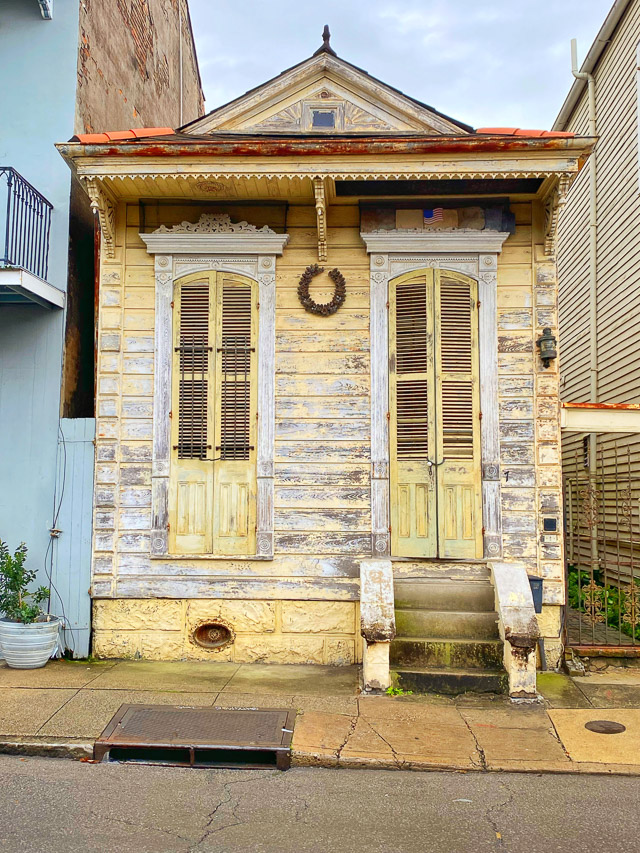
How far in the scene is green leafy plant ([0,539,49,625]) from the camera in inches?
292

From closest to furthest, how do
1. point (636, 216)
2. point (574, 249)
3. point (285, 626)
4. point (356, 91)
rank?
1. point (285, 626)
2. point (356, 91)
3. point (636, 216)
4. point (574, 249)

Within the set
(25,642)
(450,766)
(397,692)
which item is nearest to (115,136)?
(25,642)

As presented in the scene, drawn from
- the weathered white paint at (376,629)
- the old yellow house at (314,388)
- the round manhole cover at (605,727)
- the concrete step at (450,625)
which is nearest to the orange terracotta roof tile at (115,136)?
the old yellow house at (314,388)

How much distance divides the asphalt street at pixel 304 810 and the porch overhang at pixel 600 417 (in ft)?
12.2

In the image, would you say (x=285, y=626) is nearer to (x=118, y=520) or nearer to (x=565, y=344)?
(x=118, y=520)

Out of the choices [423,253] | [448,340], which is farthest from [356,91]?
[448,340]

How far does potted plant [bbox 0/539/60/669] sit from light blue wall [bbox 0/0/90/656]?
34 centimetres

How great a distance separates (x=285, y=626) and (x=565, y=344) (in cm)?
914

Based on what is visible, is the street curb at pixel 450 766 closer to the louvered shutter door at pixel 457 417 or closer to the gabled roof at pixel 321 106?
the louvered shutter door at pixel 457 417

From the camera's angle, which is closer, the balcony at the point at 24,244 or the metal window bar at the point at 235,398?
the balcony at the point at 24,244

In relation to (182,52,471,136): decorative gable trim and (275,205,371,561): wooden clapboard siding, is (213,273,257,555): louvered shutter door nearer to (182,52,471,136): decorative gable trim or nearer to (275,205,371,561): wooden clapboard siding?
(275,205,371,561): wooden clapboard siding

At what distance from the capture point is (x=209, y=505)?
7.93 metres

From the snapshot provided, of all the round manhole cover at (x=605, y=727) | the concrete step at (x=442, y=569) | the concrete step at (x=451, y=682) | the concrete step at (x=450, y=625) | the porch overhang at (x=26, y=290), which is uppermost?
the porch overhang at (x=26, y=290)

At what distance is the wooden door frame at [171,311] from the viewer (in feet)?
26.0
